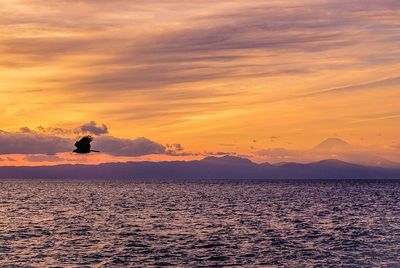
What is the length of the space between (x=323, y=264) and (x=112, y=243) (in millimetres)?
22094

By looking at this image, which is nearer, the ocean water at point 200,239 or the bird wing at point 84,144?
the bird wing at point 84,144

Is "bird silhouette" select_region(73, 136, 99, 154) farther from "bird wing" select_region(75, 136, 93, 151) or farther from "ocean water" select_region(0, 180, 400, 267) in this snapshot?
"ocean water" select_region(0, 180, 400, 267)

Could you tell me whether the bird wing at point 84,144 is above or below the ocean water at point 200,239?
above

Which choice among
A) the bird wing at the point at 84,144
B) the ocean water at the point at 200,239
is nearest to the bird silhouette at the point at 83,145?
the bird wing at the point at 84,144

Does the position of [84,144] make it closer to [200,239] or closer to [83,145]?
[83,145]

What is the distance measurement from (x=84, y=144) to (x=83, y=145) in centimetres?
29

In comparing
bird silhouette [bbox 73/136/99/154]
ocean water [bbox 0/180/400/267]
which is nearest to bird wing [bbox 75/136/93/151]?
bird silhouette [bbox 73/136/99/154]

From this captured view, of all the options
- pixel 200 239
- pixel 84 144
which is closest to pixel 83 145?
pixel 84 144

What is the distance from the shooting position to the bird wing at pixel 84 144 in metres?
44.2

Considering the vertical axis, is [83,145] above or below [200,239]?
above

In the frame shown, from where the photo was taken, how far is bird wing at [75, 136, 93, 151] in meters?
44.2

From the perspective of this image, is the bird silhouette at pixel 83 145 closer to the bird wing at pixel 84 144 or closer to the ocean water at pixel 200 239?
the bird wing at pixel 84 144

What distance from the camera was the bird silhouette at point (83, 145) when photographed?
4347 cm

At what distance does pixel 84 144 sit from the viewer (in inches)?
1764
